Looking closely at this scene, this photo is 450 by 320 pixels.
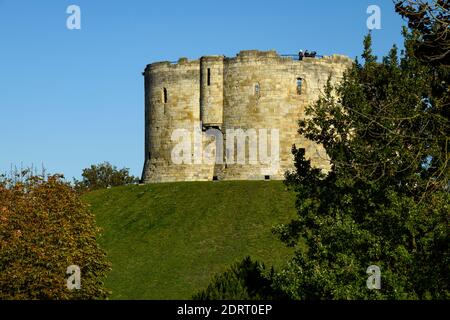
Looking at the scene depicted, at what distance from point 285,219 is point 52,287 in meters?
22.0

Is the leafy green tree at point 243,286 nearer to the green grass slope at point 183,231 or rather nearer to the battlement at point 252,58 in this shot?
the green grass slope at point 183,231

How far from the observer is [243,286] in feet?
119

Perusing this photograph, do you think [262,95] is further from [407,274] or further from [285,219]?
[407,274]

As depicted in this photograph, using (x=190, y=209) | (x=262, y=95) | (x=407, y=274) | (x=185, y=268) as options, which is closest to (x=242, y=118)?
(x=262, y=95)

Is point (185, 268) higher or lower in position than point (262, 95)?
lower

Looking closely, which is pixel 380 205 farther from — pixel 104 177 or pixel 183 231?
pixel 104 177

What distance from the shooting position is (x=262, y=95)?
65375 millimetres

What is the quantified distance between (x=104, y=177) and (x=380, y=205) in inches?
2781

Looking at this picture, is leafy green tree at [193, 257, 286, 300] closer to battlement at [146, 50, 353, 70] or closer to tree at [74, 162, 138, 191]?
battlement at [146, 50, 353, 70]

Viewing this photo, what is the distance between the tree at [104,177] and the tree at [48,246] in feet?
171

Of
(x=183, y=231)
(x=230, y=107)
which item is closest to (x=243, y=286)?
(x=183, y=231)

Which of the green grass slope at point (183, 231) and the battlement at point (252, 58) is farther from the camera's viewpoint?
the battlement at point (252, 58)

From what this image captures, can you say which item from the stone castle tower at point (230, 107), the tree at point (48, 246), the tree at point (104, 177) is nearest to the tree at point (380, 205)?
the tree at point (48, 246)

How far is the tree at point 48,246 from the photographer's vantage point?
37312 mm
